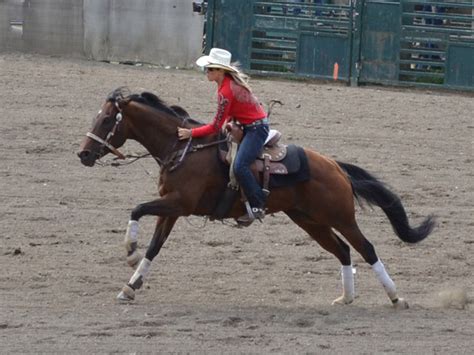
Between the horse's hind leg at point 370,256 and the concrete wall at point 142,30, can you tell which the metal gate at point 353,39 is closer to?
the concrete wall at point 142,30

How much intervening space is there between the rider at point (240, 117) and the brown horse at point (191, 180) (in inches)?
7.4

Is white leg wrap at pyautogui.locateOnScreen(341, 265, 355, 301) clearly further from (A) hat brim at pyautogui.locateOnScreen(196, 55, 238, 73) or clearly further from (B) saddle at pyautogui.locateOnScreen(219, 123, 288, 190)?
(A) hat brim at pyautogui.locateOnScreen(196, 55, 238, 73)

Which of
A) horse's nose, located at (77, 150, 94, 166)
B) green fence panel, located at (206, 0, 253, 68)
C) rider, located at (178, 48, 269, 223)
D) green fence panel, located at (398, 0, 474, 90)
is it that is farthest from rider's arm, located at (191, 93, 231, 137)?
green fence panel, located at (206, 0, 253, 68)

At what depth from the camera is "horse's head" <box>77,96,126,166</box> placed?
9.23m

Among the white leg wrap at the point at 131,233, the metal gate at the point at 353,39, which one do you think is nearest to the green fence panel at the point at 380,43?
the metal gate at the point at 353,39

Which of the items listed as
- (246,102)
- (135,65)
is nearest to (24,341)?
(246,102)

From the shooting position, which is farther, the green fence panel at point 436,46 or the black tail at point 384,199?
the green fence panel at point 436,46

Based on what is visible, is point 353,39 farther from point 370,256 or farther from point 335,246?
point 370,256

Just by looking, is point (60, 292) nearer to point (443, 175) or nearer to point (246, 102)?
point (246, 102)

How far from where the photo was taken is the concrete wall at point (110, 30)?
894 inches

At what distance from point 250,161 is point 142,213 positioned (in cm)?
98

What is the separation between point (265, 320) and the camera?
8508mm

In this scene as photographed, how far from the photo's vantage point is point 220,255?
1076 centimetres

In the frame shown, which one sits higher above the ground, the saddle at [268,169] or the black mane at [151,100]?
the black mane at [151,100]
